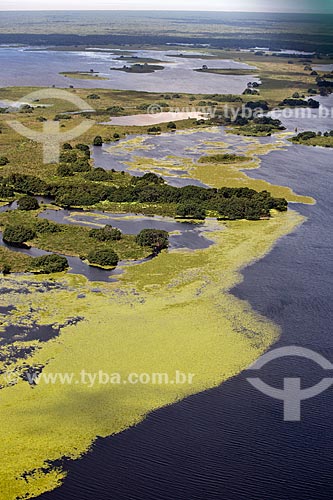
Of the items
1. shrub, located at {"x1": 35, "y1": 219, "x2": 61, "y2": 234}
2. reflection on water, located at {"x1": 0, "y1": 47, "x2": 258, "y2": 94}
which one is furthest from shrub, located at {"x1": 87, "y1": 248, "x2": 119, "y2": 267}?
reflection on water, located at {"x1": 0, "y1": 47, "x2": 258, "y2": 94}

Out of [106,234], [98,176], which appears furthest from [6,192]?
[106,234]

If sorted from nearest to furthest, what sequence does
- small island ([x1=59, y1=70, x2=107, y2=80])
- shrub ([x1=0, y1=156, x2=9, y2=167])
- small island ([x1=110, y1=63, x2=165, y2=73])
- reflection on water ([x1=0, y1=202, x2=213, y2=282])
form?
reflection on water ([x1=0, y1=202, x2=213, y2=282])
shrub ([x1=0, y1=156, x2=9, y2=167])
small island ([x1=59, y1=70, x2=107, y2=80])
small island ([x1=110, y1=63, x2=165, y2=73])

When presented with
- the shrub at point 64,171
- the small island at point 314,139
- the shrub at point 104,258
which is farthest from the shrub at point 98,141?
the shrub at point 104,258

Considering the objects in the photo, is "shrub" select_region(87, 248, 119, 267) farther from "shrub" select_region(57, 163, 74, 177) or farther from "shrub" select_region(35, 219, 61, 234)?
"shrub" select_region(57, 163, 74, 177)

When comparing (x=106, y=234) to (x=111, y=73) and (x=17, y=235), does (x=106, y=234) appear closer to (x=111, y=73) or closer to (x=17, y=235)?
(x=17, y=235)

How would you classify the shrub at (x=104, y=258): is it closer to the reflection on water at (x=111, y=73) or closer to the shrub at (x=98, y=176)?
the shrub at (x=98, y=176)

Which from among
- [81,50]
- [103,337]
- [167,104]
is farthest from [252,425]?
[81,50]

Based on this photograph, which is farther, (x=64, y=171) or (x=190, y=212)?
(x=64, y=171)
